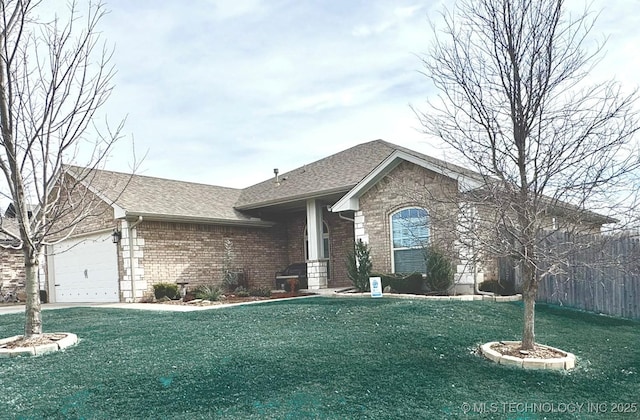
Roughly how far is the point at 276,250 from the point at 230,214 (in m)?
2.69

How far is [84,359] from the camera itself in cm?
683

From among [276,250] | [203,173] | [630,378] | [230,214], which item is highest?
[203,173]

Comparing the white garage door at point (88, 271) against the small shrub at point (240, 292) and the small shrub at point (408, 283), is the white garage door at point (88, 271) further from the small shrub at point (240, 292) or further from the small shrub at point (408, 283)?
the small shrub at point (408, 283)

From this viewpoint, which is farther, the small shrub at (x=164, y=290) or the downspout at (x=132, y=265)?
the small shrub at (x=164, y=290)

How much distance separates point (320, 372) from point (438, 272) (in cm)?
719

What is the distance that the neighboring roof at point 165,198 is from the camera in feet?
49.6

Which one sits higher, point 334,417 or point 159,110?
point 159,110

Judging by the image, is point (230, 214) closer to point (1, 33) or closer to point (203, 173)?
point (203, 173)

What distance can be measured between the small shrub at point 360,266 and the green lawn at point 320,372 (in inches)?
184

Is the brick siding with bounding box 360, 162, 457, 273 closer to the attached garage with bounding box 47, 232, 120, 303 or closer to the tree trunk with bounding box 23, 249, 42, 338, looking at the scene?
the attached garage with bounding box 47, 232, 120, 303

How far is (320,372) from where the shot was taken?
233 inches

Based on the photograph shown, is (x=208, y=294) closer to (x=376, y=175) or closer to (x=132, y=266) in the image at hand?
(x=132, y=266)

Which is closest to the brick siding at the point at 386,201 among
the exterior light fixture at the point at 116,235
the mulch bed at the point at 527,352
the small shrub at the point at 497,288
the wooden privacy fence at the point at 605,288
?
the small shrub at the point at 497,288

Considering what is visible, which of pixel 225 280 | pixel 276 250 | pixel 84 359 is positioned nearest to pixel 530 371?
pixel 84 359
